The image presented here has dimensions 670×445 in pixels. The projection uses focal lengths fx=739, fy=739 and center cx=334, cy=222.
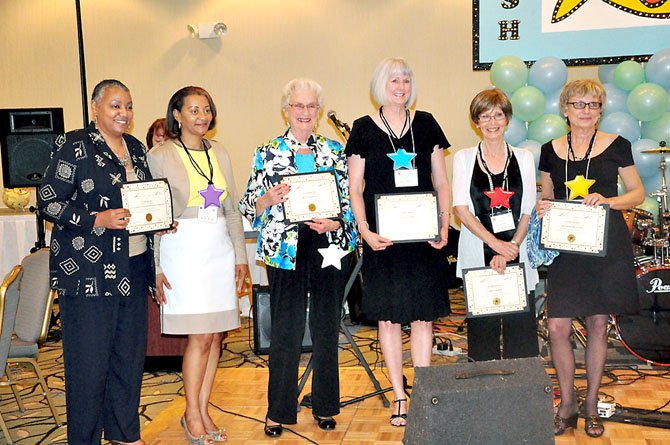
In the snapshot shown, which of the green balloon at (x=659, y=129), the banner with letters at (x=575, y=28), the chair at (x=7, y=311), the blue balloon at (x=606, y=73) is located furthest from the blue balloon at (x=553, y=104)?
the chair at (x=7, y=311)

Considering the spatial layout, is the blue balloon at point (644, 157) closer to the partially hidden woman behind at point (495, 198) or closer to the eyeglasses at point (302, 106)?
the partially hidden woman behind at point (495, 198)

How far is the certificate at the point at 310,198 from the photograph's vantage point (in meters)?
3.53

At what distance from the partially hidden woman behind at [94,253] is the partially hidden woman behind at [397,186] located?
1.09 metres

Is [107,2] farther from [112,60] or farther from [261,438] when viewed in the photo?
[261,438]

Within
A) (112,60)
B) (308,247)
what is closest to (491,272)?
(308,247)

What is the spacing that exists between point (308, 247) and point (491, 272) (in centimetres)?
91

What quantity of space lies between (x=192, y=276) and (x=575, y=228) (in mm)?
1809

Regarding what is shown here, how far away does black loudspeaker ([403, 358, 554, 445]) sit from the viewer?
8.24ft

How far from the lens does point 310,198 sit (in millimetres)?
3543

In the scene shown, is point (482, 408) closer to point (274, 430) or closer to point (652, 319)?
point (274, 430)

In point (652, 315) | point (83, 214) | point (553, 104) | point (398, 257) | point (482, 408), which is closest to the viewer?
point (482, 408)

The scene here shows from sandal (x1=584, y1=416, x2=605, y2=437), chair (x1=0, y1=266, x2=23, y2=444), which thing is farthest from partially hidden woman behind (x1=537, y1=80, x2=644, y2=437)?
chair (x1=0, y1=266, x2=23, y2=444)

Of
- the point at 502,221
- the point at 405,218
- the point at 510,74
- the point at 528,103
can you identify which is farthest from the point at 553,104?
the point at 405,218

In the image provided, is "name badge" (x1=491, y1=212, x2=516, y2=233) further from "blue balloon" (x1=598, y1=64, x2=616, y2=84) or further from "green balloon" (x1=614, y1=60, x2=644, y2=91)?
"blue balloon" (x1=598, y1=64, x2=616, y2=84)
